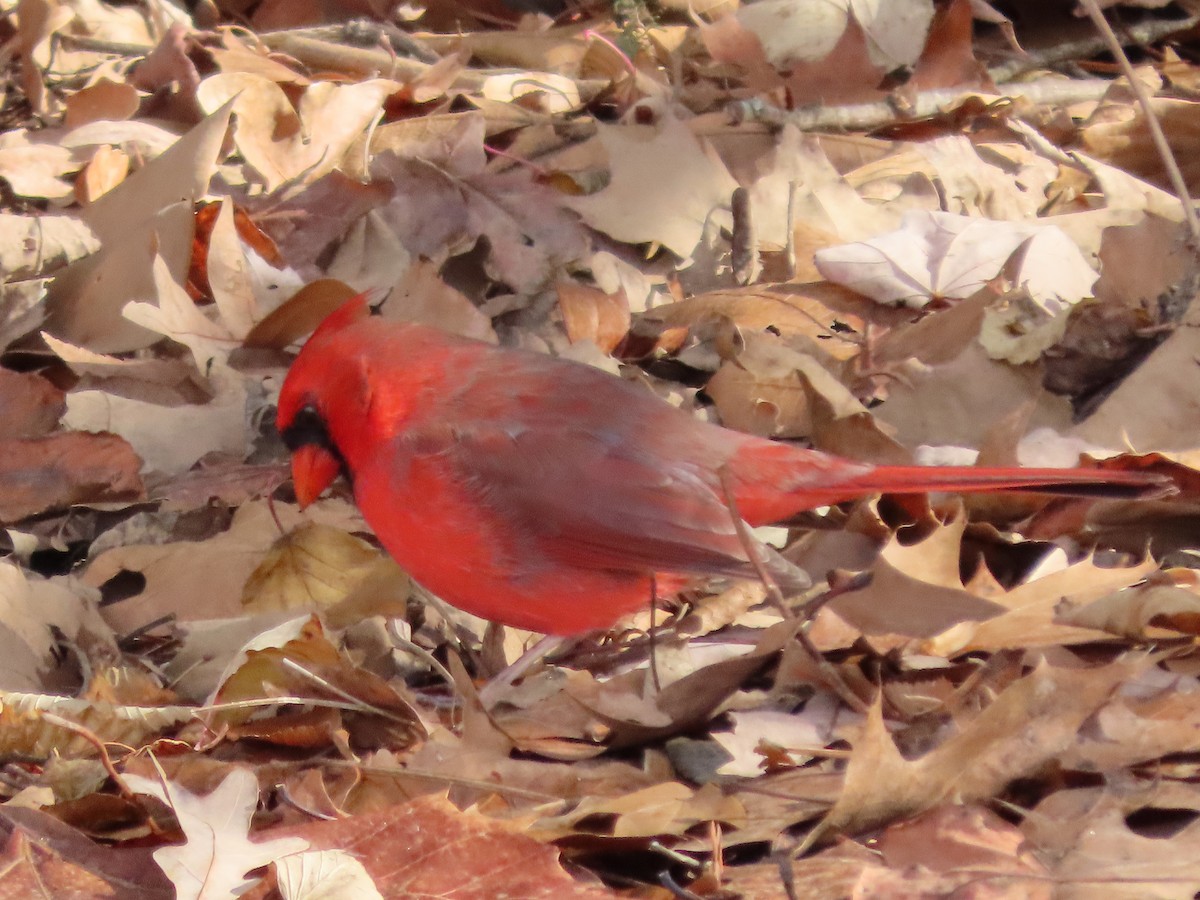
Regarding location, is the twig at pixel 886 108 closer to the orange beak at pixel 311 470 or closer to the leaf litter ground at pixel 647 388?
the leaf litter ground at pixel 647 388

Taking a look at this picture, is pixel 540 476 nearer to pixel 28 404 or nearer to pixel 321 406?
pixel 321 406

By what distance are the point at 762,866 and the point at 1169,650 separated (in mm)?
759

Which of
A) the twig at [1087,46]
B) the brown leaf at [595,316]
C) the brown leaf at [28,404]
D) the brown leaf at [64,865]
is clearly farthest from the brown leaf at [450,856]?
the twig at [1087,46]

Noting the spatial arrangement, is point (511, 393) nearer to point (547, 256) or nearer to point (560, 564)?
point (560, 564)

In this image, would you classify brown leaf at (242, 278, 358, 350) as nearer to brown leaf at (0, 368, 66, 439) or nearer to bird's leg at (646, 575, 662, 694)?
brown leaf at (0, 368, 66, 439)

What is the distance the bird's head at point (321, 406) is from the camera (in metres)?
2.49

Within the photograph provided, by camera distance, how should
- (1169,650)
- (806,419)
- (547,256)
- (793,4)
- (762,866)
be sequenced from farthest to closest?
(793,4)
(547,256)
(806,419)
(1169,650)
(762,866)

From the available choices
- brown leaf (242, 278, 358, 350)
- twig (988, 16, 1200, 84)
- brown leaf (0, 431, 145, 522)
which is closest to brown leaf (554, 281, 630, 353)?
brown leaf (242, 278, 358, 350)

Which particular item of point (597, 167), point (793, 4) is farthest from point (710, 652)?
point (793, 4)

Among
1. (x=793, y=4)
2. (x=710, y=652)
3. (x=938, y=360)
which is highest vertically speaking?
(x=793, y=4)

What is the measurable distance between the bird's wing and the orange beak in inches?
8.1

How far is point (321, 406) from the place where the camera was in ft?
8.21

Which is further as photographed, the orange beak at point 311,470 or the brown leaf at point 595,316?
the brown leaf at point 595,316

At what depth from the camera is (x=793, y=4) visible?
3.84 m
